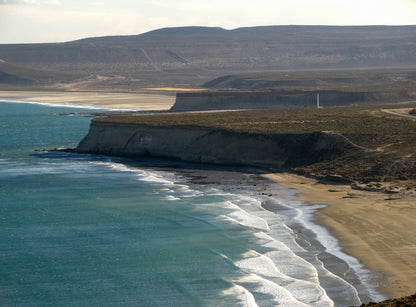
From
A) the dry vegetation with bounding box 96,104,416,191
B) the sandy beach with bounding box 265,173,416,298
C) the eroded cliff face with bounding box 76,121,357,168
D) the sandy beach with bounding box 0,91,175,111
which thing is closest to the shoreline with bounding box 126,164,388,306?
the sandy beach with bounding box 265,173,416,298

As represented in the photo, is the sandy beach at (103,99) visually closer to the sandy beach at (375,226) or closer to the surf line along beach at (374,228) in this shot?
the sandy beach at (375,226)

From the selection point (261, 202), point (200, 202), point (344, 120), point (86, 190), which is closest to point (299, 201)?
point (261, 202)

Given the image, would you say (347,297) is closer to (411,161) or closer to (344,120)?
(411,161)

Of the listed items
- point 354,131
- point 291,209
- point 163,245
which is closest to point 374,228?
point 291,209

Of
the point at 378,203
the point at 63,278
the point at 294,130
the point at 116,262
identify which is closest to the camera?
the point at 63,278

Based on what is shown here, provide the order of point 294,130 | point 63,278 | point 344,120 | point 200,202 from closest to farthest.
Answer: point 63,278 < point 200,202 < point 294,130 < point 344,120

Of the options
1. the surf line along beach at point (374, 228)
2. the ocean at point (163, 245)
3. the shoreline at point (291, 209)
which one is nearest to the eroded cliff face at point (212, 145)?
the shoreline at point (291, 209)
